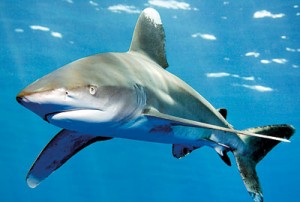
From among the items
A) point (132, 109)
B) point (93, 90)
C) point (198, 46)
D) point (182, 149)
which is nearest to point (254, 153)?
point (182, 149)

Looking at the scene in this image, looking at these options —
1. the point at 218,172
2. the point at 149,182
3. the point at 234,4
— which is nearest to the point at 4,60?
the point at 234,4

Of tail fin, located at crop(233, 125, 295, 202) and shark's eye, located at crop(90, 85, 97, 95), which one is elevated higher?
shark's eye, located at crop(90, 85, 97, 95)

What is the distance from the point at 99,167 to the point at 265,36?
41292 millimetres

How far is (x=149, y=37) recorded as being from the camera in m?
5.47

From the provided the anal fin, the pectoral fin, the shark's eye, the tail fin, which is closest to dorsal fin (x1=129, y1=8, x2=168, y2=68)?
the anal fin

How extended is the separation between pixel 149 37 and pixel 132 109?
7.48 feet

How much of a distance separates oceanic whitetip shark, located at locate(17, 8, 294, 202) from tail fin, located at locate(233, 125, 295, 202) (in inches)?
0.6

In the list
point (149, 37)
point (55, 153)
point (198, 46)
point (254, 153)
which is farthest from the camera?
point (198, 46)

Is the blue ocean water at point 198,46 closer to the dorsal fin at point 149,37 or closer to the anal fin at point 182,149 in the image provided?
the dorsal fin at point 149,37

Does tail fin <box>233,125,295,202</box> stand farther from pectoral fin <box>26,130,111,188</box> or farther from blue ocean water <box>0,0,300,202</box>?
blue ocean water <box>0,0,300,202</box>

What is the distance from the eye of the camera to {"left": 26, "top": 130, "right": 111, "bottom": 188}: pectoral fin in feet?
14.9

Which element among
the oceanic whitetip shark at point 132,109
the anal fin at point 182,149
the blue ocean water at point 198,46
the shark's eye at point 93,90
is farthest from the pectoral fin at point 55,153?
the blue ocean water at point 198,46

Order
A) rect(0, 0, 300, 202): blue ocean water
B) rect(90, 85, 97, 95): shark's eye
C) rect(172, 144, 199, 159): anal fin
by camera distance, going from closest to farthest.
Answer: rect(90, 85, 97, 95): shark's eye → rect(172, 144, 199, 159): anal fin → rect(0, 0, 300, 202): blue ocean water

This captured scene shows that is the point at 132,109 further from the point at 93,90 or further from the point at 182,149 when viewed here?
the point at 182,149
